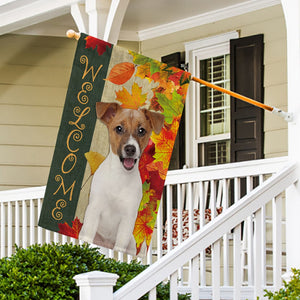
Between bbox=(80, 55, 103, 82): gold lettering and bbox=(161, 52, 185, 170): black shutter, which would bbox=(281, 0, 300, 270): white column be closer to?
bbox=(80, 55, 103, 82): gold lettering

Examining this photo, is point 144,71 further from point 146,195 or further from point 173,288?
point 173,288

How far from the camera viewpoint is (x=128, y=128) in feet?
13.6

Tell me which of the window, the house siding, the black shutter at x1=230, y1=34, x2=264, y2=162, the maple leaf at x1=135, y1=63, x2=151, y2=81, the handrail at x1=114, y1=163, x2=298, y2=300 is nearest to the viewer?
the handrail at x1=114, y1=163, x2=298, y2=300

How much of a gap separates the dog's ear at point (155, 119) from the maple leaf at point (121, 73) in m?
0.25

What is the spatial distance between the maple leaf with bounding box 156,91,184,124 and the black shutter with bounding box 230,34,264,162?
269 cm

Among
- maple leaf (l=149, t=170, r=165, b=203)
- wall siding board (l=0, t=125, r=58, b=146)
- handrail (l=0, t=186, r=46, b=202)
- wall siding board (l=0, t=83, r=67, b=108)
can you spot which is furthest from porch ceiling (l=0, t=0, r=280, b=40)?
maple leaf (l=149, t=170, r=165, b=203)

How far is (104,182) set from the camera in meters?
4.12

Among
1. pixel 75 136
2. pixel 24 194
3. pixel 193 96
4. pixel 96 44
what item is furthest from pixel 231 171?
pixel 193 96

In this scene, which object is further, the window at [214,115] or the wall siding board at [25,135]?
the wall siding board at [25,135]

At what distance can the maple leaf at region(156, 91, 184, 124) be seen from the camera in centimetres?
408

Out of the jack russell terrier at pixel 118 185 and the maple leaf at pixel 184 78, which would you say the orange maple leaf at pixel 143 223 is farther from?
the maple leaf at pixel 184 78

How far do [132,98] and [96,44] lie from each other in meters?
0.39

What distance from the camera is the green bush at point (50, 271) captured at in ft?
12.7

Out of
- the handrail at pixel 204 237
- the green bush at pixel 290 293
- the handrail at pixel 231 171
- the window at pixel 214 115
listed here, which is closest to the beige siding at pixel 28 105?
the window at pixel 214 115
